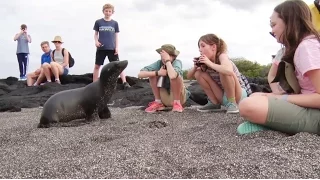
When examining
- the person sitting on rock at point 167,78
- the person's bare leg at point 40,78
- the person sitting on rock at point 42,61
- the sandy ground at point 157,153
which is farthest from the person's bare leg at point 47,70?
the sandy ground at point 157,153

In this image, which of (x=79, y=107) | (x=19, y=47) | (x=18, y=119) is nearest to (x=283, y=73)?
(x=79, y=107)

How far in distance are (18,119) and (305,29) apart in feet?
10.8

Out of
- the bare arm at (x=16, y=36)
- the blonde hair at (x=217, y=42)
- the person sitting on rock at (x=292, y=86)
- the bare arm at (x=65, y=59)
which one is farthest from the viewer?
the bare arm at (x=16, y=36)

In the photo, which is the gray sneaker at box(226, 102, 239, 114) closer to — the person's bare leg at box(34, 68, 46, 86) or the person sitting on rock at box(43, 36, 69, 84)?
the person sitting on rock at box(43, 36, 69, 84)

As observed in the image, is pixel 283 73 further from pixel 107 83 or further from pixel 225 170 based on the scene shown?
pixel 107 83

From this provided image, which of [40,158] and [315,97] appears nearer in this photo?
[40,158]

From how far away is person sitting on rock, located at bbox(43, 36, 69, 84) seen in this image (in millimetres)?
8609

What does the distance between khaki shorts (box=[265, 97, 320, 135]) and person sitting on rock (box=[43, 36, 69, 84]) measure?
21.1ft

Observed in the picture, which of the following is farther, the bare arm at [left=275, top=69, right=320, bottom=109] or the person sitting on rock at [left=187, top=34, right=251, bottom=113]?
the person sitting on rock at [left=187, top=34, right=251, bottom=113]

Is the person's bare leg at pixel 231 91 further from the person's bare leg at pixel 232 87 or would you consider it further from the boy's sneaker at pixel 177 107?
the boy's sneaker at pixel 177 107

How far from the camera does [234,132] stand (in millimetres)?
3021

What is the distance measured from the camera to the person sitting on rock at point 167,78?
467 cm

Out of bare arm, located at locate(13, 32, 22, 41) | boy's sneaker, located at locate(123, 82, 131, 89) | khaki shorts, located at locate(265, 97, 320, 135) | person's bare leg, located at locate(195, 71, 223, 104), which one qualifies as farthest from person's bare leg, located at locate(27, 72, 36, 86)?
khaki shorts, located at locate(265, 97, 320, 135)

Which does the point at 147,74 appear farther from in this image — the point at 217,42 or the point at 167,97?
the point at 217,42
